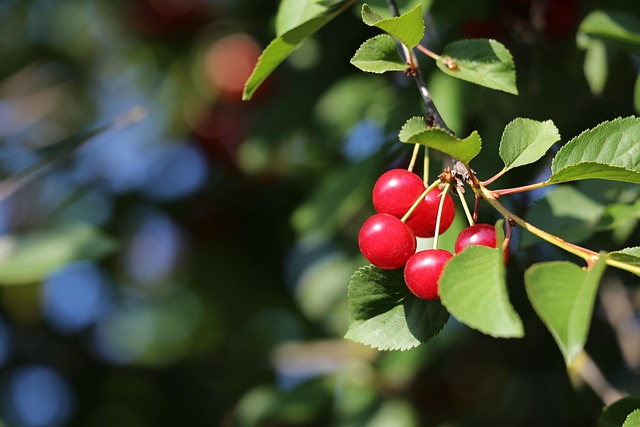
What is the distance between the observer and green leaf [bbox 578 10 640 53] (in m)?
1.11

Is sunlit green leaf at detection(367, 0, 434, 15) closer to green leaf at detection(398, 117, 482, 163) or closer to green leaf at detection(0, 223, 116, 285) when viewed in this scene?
green leaf at detection(398, 117, 482, 163)

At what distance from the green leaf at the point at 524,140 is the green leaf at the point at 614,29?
12.8 inches

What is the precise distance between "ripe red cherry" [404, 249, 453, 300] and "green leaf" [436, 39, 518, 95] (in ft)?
0.77

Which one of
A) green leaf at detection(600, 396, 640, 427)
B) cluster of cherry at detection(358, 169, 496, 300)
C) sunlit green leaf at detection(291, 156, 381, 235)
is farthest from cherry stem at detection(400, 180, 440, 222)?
sunlit green leaf at detection(291, 156, 381, 235)

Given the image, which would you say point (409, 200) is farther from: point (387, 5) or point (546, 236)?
point (387, 5)

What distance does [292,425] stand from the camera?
6.76 ft

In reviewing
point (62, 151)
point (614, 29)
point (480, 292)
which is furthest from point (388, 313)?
point (62, 151)

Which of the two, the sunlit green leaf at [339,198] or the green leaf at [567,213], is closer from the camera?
the green leaf at [567,213]

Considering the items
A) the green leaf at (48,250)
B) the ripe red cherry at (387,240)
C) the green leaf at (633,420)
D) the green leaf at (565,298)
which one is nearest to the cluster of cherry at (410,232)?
A: the ripe red cherry at (387,240)

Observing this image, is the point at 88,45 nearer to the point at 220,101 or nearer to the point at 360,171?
the point at 220,101

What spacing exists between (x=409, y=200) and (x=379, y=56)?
0.17 metres

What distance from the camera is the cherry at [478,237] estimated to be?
779 mm

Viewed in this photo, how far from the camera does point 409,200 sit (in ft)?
2.80

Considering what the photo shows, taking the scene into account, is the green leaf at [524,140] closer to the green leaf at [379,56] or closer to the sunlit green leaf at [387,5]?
the green leaf at [379,56]
